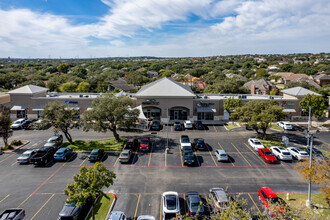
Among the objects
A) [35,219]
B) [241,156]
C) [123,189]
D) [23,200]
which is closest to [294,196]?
[241,156]

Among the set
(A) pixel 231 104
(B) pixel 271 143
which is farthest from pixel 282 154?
(A) pixel 231 104

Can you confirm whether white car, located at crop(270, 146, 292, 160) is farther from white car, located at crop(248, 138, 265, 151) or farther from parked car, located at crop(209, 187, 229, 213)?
parked car, located at crop(209, 187, 229, 213)

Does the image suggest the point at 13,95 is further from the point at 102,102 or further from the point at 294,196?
the point at 294,196

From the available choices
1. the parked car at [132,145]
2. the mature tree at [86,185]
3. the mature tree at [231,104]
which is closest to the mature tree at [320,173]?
the mature tree at [86,185]

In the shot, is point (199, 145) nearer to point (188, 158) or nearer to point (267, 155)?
point (188, 158)

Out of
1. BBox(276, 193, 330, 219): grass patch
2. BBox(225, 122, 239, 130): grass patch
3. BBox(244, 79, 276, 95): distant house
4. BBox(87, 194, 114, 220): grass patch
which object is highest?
BBox(244, 79, 276, 95): distant house

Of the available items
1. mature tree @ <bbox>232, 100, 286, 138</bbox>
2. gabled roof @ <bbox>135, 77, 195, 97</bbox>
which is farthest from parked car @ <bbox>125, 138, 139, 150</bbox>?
mature tree @ <bbox>232, 100, 286, 138</bbox>
